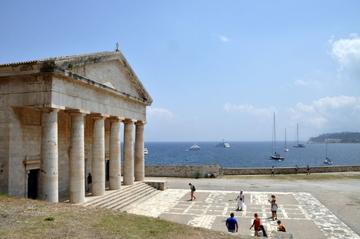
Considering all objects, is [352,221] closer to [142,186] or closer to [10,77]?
[142,186]

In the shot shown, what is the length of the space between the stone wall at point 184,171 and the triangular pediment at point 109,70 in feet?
39.5

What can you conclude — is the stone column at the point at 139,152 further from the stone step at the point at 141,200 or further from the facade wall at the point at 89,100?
the stone step at the point at 141,200

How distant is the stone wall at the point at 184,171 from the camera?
43.7 metres

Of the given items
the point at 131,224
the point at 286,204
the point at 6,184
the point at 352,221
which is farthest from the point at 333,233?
the point at 6,184

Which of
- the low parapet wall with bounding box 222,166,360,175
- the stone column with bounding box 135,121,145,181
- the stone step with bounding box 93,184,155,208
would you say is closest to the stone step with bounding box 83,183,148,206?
the stone step with bounding box 93,184,155,208

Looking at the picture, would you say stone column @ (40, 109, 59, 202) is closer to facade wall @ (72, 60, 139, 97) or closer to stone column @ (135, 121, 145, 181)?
facade wall @ (72, 60, 139, 97)

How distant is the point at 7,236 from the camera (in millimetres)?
11781

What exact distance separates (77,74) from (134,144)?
542 inches

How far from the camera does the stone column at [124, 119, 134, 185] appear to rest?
105 feet

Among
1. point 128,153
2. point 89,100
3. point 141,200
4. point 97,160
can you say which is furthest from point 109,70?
point 141,200

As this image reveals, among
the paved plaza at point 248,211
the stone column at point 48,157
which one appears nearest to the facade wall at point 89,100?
the stone column at point 48,157

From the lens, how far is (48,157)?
65.5ft

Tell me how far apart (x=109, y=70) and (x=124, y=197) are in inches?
360

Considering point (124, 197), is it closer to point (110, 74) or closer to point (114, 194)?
point (114, 194)
